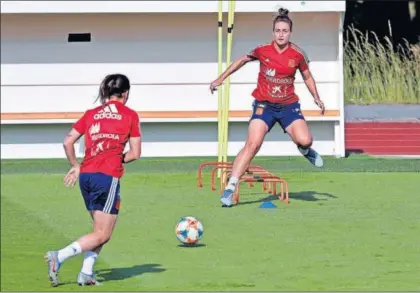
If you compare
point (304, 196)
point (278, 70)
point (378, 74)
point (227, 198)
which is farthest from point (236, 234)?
point (378, 74)

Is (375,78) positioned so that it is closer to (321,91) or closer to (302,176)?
(321,91)

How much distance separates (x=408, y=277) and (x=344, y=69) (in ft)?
43.6

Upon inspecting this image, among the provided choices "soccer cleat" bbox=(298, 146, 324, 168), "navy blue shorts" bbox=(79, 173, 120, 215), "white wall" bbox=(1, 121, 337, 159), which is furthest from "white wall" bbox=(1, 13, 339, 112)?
"navy blue shorts" bbox=(79, 173, 120, 215)

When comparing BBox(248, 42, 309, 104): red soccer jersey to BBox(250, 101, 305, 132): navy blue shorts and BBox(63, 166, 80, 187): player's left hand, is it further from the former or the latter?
BBox(63, 166, 80, 187): player's left hand

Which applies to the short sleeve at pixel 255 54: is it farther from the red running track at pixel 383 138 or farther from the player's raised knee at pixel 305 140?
the red running track at pixel 383 138

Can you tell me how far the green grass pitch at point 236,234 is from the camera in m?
9.08

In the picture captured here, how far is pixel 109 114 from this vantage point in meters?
8.98

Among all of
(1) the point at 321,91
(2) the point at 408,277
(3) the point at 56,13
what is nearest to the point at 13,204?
(2) the point at 408,277

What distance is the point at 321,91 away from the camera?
69.6 feet

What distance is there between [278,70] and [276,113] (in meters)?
0.47

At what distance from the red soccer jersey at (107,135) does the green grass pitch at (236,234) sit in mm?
847

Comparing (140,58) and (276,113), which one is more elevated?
(140,58)

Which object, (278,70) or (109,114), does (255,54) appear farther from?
(109,114)

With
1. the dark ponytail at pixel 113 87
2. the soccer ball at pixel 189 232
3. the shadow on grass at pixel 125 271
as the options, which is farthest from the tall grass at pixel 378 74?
the dark ponytail at pixel 113 87
